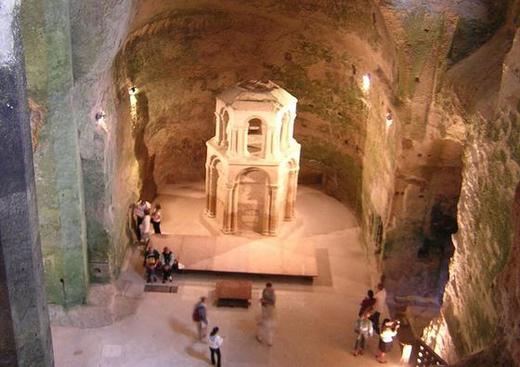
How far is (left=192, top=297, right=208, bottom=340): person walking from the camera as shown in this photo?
1191 cm

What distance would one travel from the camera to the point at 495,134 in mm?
9758

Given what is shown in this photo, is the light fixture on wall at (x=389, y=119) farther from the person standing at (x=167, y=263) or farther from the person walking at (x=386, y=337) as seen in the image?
the person standing at (x=167, y=263)

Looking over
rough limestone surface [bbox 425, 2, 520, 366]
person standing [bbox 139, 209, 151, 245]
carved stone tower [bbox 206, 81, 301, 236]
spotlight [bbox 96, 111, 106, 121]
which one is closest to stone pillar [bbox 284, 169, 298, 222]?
carved stone tower [bbox 206, 81, 301, 236]

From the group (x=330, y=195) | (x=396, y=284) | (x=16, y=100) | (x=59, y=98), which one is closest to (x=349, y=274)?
(x=396, y=284)

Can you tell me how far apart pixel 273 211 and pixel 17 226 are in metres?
8.20

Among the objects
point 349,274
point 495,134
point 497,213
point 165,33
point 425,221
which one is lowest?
point 349,274

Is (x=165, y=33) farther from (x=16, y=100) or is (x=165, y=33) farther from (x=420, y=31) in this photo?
(x=16, y=100)

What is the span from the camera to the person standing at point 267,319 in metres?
12.1

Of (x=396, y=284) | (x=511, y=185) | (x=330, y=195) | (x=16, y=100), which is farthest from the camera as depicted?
(x=330, y=195)

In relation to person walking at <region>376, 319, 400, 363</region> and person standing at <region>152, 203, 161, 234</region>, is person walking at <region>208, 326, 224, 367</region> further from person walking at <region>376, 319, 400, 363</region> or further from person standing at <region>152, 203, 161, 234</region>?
person standing at <region>152, 203, 161, 234</region>

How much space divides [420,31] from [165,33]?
5.77 metres

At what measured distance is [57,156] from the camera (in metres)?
11.2

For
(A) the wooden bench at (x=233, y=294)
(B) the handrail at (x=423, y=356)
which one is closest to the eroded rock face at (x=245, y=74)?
(A) the wooden bench at (x=233, y=294)

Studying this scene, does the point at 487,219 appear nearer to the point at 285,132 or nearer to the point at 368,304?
the point at 368,304
